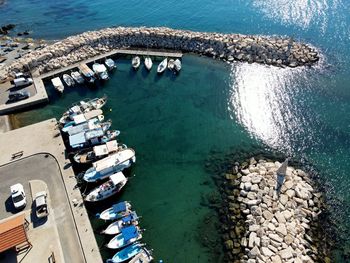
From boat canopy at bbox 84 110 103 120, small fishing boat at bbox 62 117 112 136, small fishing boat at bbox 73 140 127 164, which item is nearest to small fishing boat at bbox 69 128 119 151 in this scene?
small fishing boat at bbox 62 117 112 136

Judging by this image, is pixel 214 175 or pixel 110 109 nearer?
pixel 214 175

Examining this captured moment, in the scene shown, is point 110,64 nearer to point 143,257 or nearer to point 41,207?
point 41,207

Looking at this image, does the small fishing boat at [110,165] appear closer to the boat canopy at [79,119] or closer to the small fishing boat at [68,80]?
the boat canopy at [79,119]

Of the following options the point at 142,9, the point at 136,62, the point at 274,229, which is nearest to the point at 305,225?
the point at 274,229

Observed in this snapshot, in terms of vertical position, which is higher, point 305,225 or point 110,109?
point 110,109

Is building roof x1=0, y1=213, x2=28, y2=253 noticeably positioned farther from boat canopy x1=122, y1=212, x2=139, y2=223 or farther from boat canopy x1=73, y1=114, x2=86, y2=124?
boat canopy x1=73, y1=114, x2=86, y2=124

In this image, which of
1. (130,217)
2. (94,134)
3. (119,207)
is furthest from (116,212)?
(94,134)

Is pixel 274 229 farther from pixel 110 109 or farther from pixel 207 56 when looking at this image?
pixel 207 56
